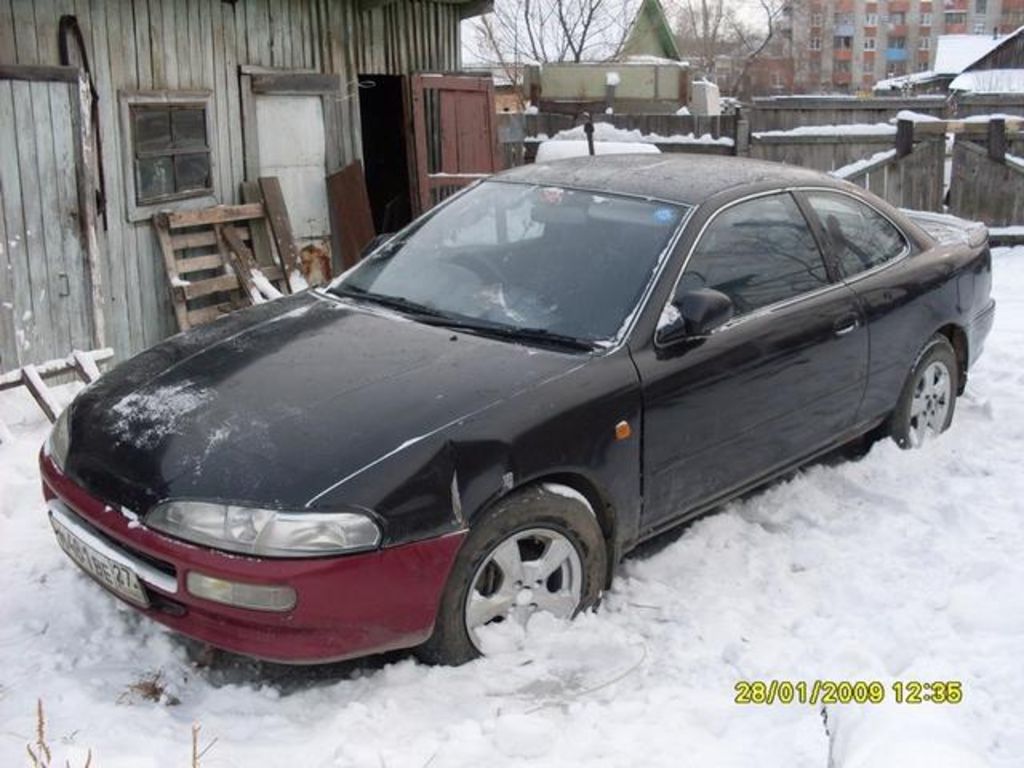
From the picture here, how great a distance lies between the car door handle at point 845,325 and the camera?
469cm

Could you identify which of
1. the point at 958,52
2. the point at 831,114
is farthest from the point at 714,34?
the point at 831,114

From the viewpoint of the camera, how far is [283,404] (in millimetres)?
3449

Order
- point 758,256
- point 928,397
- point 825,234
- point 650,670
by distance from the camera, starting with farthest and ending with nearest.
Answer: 1. point 928,397
2. point 825,234
3. point 758,256
4. point 650,670

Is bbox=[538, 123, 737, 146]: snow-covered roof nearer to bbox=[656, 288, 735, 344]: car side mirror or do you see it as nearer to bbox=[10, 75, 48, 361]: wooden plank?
bbox=[10, 75, 48, 361]: wooden plank

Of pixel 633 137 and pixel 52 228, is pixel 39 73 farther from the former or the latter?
pixel 633 137

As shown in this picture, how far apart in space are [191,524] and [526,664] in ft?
3.71

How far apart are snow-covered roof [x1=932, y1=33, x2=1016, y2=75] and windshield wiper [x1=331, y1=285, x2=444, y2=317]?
60.2 m

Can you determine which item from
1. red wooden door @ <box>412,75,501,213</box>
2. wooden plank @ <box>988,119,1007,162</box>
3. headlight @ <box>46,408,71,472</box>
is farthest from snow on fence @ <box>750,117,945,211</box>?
headlight @ <box>46,408,71,472</box>

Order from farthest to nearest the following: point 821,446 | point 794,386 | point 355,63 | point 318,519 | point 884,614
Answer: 1. point 355,63
2. point 821,446
3. point 794,386
4. point 884,614
5. point 318,519

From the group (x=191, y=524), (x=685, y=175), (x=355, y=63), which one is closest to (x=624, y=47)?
(x=355, y=63)

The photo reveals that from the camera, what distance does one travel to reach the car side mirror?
390cm

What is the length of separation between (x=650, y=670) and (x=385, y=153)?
9.18 meters

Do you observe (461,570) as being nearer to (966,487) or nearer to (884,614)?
(884,614)

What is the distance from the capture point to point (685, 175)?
463 centimetres
